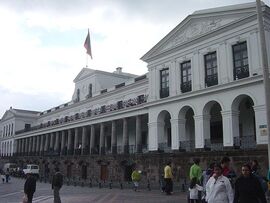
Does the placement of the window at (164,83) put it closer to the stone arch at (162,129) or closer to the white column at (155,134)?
the stone arch at (162,129)

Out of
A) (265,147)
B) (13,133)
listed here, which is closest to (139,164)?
(265,147)

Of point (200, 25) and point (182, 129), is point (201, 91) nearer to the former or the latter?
point (182, 129)

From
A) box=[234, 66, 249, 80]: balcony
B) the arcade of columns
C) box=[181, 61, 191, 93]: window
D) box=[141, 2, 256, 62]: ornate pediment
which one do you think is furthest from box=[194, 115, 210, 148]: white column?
the arcade of columns

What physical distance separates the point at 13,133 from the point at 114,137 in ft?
136

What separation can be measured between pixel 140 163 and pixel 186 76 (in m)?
8.86

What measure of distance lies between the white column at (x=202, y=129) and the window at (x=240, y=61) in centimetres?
400

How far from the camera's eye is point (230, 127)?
83.3 ft

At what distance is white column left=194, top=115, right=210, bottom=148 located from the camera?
90.2 ft

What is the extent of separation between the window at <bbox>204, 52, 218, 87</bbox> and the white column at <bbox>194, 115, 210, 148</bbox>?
2.55 m

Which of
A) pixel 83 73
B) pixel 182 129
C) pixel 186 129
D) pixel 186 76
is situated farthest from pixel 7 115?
pixel 186 76

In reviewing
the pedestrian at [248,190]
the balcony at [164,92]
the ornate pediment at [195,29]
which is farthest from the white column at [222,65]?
the pedestrian at [248,190]

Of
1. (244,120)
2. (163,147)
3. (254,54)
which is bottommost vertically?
(163,147)

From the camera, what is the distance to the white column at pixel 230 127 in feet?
83.0

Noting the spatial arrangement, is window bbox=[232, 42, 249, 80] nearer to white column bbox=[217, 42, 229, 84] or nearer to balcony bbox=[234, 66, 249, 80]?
balcony bbox=[234, 66, 249, 80]
